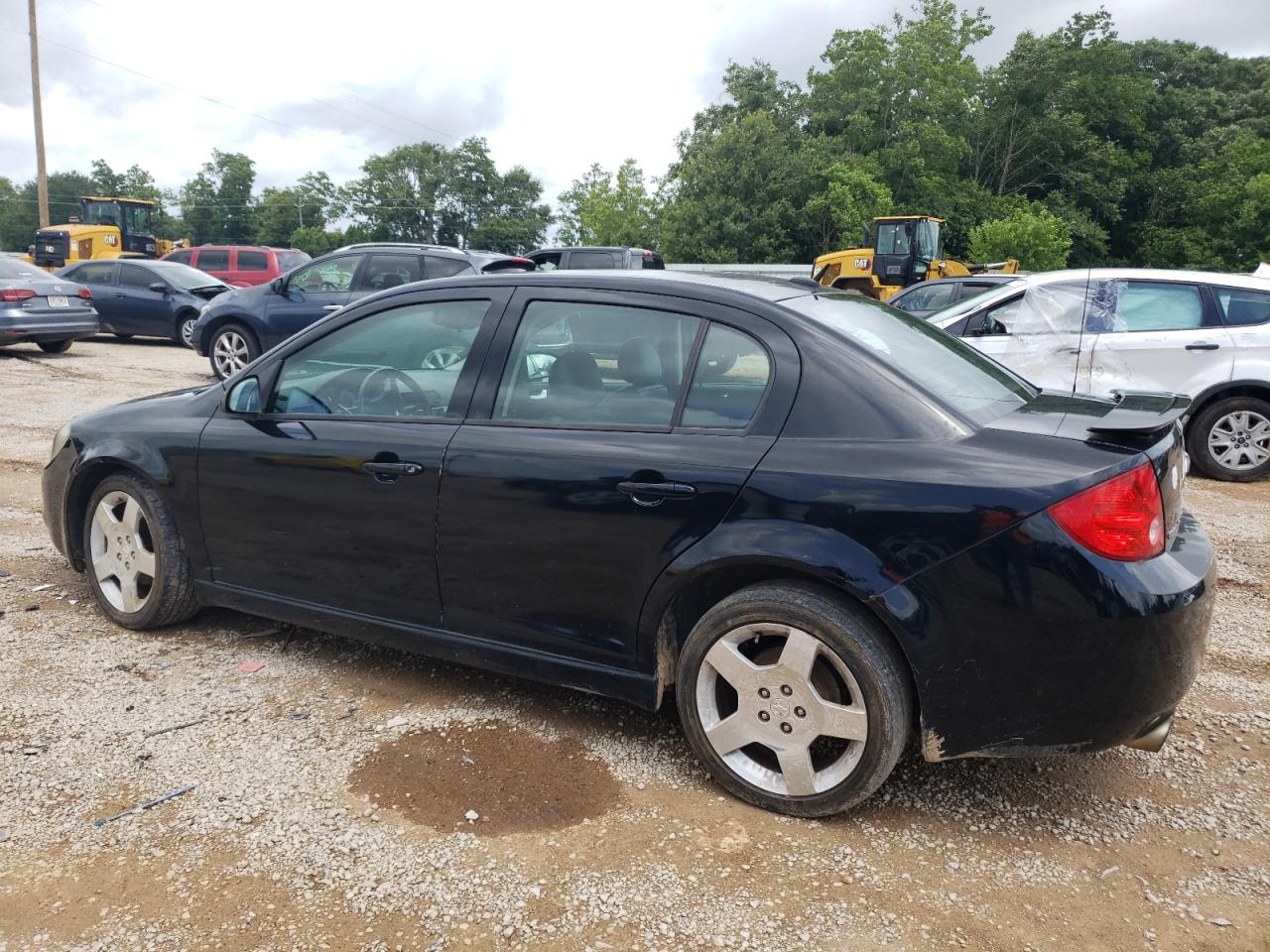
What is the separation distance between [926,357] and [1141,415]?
68 cm

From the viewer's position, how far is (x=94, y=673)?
3770 millimetres

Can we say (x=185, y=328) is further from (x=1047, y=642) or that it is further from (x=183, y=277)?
(x=1047, y=642)

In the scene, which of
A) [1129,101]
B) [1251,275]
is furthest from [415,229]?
[1251,275]

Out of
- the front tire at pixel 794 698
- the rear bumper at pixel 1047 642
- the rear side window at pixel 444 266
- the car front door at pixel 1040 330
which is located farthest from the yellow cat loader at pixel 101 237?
the rear bumper at pixel 1047 642

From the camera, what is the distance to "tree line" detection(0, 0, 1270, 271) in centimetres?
3944

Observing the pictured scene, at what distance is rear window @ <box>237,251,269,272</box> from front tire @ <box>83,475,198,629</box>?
1707 cm

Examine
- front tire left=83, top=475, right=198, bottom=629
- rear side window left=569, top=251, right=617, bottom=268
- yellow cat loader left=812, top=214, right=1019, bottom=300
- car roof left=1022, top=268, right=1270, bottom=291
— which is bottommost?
front tire left=83, top=475, right=198, bottom=629

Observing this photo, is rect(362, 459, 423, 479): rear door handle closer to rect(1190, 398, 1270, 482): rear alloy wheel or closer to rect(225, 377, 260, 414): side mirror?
rect(225, 377, 260, 414): side mirror

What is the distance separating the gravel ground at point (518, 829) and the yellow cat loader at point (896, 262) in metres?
20.2

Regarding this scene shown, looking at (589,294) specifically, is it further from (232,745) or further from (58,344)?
(58,344)

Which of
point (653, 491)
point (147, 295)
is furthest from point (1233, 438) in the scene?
point (147, 295)

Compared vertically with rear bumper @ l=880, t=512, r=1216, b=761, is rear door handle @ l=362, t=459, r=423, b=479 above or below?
above

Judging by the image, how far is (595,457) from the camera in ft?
9.98

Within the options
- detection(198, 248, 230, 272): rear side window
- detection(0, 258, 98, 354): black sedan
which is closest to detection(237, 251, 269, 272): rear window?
detection(198, 248, 230, 272): rear side window
